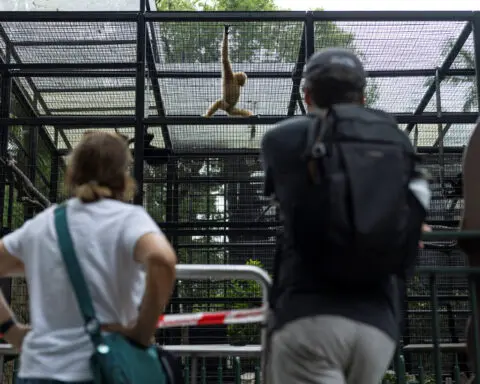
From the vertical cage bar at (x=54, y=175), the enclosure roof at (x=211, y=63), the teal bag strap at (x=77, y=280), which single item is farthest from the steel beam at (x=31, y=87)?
the teal bag strap at (x=77, y=280)

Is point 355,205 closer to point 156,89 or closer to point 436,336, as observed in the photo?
point 436,336

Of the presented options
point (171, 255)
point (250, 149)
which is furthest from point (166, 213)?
point (171, 255)

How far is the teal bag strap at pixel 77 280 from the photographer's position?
1.92 m

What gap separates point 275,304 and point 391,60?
18.5ft

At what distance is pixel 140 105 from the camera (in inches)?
253

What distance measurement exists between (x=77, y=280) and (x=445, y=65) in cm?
625

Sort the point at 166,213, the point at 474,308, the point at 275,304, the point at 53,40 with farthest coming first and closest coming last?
the point at 166,213 < the point at 53,40 < the point at 474,308 < the point at 275,304

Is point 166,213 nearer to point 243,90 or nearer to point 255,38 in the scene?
point 243,90

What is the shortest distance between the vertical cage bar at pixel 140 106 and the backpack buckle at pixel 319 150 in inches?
174

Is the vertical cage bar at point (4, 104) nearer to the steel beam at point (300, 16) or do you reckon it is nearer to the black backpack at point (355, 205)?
the steel beam at point (300, 16)

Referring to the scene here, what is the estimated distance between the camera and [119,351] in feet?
6.33

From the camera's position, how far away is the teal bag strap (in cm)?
192

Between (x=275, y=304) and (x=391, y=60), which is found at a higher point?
(x=391, y=60)

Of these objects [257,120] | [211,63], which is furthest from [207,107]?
[257,120]
